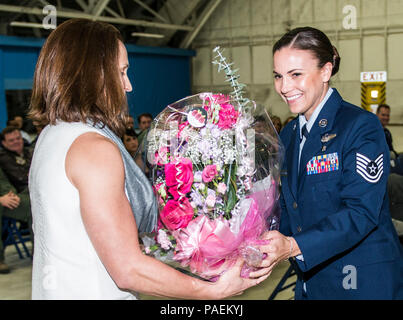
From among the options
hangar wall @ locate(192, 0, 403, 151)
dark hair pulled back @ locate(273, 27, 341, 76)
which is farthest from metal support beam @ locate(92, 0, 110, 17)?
dark hair pulled back @ locate(273, 27, 341, 76)

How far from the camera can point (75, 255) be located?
3.98 feet

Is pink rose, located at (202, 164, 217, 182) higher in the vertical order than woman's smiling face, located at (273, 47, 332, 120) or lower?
lower

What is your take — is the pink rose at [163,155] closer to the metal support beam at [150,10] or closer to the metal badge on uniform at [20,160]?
the metal badge on uniform at [20,160]

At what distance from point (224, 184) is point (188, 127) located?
0.19m

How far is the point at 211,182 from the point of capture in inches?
54.0

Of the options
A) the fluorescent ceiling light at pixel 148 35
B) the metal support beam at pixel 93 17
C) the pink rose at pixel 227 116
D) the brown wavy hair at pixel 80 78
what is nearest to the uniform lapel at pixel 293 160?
the pink rose at pixel 227 116

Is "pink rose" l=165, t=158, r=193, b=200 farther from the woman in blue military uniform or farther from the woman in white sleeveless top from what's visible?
the woman in blue military uniform

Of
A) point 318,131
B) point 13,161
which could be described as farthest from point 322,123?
point 13,161

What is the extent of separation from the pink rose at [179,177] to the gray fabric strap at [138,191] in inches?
2.3

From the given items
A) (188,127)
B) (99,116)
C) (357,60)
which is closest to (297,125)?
(188,127)

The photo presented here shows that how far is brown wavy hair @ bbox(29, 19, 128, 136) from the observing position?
120cm

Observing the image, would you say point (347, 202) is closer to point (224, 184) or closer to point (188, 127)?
point (224, 184)

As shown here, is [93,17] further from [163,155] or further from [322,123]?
[163,155]

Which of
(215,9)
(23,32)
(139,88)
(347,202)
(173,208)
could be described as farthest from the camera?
(215,9)
